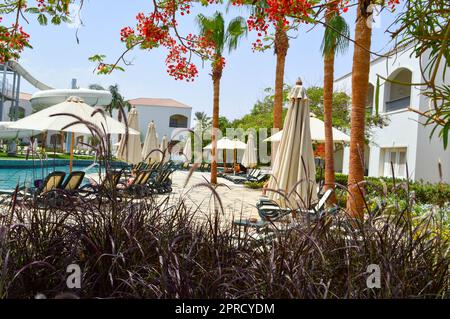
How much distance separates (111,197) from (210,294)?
2.78ft

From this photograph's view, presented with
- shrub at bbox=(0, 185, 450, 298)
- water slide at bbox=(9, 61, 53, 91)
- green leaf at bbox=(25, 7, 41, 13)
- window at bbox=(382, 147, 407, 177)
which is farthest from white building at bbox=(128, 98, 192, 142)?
shrub at bbox=(0, 185, 450, 298)

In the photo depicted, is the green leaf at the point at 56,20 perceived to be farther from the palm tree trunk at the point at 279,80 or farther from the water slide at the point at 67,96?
the water slide at the point at 67,96

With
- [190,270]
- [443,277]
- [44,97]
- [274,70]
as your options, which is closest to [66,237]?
[190,270]

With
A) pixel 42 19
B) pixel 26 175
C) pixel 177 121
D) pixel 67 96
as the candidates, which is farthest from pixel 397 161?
pixel 177 121

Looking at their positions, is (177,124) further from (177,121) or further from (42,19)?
(42,19)

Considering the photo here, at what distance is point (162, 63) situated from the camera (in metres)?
5.41

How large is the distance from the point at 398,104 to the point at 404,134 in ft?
7.41

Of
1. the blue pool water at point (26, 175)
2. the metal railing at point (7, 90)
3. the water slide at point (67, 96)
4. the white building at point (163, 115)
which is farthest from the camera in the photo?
the white building at point (163, 115)

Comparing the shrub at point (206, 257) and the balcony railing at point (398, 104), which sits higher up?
the balcony railing at point (398, 104)

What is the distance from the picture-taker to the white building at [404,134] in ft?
60.5

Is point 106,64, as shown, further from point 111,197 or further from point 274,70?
point 274,70

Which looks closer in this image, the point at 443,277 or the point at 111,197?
the point at 443,277

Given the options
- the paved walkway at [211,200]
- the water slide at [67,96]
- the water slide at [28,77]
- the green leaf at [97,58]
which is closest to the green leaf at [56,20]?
the green leaf at [97,58]

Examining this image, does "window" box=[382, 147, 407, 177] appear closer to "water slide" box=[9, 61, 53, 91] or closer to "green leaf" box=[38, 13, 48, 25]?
"green leaf" box=[38, 13, 48, 25]
